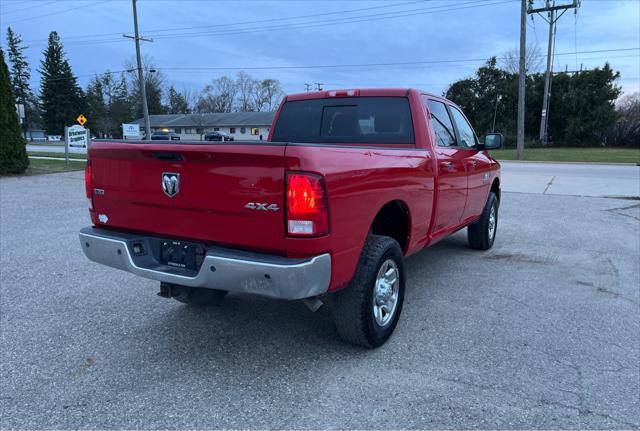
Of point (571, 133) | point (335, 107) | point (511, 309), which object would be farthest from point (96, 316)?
point (571, 133)

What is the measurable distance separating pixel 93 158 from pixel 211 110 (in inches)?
3704

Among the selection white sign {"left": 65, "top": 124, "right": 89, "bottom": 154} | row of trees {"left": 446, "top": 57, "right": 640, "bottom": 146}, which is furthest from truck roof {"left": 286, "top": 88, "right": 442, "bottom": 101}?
row of trees {"left": 446, "top": 57, "right": 640, "bottom": 146}

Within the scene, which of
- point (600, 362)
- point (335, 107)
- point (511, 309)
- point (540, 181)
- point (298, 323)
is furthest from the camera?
point (540, 181)

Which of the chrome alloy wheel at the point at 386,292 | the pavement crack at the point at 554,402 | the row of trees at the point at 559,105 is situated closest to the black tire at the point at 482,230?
the chrome alloy wheel at the point at 386,292

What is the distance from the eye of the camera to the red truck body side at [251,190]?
272 centimetres

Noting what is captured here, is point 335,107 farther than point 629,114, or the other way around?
point 629,114

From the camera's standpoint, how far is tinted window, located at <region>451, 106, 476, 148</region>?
17.9 ft

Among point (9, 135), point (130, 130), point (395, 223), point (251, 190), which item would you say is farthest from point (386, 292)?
point (130, 130)

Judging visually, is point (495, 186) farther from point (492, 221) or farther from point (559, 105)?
point (559, 105)

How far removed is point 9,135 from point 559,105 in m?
45.8

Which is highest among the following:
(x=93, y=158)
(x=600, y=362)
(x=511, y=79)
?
(x=511, y=79)

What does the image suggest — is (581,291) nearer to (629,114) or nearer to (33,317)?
(33,317)

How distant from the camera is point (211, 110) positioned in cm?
9319

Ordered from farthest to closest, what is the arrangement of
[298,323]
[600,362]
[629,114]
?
Result: [629,114]
[298,323]
[600,362]
